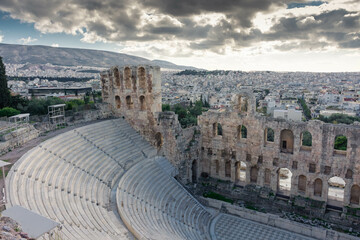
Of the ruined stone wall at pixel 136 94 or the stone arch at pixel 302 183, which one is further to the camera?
the ruined stone wall at pixel 136 94

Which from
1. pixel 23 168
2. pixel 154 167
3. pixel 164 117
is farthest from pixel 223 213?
pixel 23 168

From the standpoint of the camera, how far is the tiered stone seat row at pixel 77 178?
13.2m

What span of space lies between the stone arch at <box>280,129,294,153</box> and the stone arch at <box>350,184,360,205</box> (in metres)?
5.77

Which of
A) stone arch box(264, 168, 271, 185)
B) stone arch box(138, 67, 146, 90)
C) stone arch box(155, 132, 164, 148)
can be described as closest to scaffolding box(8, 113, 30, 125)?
stone arch box(138, 67, 146, 90)

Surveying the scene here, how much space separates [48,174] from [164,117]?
12491mm

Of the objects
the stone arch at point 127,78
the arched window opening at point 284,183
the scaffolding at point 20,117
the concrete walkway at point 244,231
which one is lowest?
the concrete walkway at point 244,231

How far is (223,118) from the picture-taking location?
85.8 feet

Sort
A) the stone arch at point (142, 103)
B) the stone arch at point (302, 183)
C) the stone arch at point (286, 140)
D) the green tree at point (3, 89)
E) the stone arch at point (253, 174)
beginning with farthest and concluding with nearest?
the green tree at point (3, 89), the stone arch at point (142, 103), the stone arch at point (253, 174), the stone arch at point (286, 140), the stone arch at point (302, 183)

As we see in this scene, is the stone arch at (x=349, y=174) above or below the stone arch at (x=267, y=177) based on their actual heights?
above

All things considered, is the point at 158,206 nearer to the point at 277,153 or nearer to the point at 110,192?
the point at 110,192

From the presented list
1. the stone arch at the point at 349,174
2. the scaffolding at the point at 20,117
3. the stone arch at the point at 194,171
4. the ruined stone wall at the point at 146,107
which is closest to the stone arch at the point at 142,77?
the ruined stone wall at the point at 146,107

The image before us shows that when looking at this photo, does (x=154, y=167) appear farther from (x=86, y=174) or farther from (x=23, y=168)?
(x=23, y=168)

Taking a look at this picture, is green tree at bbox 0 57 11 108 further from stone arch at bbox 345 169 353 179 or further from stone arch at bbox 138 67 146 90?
stone arch at bbox 345 169 353 179

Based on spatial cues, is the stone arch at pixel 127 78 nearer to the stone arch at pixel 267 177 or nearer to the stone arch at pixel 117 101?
the stone arch at pixel 117 101
